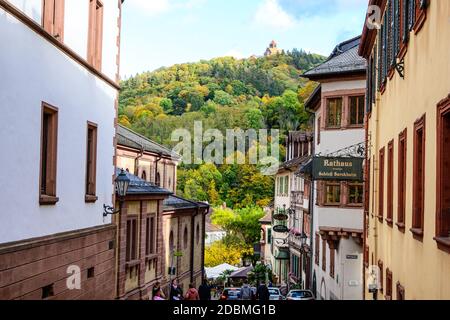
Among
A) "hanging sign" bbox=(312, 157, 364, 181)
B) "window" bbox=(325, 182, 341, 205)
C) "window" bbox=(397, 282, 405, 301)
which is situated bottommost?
"window" bbox=(397, 282, 405, 301)

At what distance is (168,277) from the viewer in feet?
135

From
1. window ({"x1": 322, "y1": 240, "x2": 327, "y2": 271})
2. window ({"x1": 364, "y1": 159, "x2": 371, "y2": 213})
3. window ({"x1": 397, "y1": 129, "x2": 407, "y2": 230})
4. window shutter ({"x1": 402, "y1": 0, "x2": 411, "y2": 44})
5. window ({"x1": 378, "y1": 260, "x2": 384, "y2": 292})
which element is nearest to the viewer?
window shutter ({"x1": 402, "y1": 0, "x2": 411, "y2": 44})

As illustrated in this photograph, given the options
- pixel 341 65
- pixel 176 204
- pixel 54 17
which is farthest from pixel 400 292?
pixel 176 204

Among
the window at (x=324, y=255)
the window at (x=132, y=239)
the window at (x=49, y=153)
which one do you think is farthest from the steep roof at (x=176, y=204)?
the window at (x=49, y=153)

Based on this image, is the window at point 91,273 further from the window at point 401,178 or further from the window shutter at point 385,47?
the window shutter at point 385,47

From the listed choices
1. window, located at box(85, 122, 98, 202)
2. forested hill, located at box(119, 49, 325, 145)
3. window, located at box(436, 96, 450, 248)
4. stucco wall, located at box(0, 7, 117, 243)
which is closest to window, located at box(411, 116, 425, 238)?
window, located at box(436, 96, 450, 248)

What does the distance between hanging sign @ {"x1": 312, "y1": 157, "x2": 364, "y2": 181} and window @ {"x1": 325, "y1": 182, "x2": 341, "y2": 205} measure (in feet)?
33.6

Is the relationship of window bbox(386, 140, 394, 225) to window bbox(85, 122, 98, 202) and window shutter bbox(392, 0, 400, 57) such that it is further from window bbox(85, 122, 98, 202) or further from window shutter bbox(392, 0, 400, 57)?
window bbox(85, 122, 98, 202)

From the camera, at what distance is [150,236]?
3094 centimetres

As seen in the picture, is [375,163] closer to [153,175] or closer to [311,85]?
[153,175]

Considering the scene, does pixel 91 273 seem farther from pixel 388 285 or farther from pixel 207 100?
pixel 207 100

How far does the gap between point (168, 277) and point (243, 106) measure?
6625cm

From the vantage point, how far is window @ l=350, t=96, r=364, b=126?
32.7 meters

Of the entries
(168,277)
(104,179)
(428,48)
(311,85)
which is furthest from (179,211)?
(311,85)
